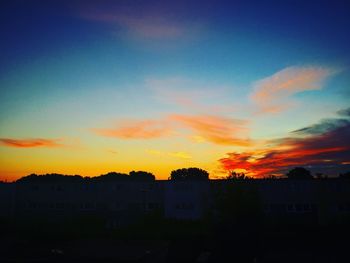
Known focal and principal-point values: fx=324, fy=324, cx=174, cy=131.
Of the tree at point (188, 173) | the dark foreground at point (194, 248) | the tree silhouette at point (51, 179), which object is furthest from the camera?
the tree at point (188, 173)

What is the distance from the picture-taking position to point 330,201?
1586 inches

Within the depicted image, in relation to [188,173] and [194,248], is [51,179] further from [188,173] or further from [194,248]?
[194,248]

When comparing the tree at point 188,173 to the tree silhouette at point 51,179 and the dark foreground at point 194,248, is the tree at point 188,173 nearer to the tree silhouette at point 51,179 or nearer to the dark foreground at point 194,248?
the tree silhouette at point 51,179

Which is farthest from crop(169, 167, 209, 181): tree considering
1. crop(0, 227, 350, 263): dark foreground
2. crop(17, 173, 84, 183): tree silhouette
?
crop(0, 227, 350, 263): dark foreground

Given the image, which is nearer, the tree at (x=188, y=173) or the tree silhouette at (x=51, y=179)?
the tree silhouette at (x=51, y=179)

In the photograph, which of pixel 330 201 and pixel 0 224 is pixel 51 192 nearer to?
pixel 0 224

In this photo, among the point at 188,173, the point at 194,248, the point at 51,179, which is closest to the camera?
the point at 194,248

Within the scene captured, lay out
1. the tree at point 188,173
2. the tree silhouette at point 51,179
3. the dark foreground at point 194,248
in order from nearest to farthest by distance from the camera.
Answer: the dark foreground at point 194,248 → the tree silhouette at point 51,179 → the tree at point 188,173

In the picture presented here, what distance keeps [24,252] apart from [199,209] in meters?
22.2

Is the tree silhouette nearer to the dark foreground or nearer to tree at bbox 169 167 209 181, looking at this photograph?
the dark foreground

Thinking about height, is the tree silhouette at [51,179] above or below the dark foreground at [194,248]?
above

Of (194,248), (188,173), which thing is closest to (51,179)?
(188,173)

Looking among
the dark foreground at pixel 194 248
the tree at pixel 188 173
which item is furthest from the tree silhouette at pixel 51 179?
the tree at pixel 188 173

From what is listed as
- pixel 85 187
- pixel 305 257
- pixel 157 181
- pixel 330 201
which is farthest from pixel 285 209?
pixel 85 187
